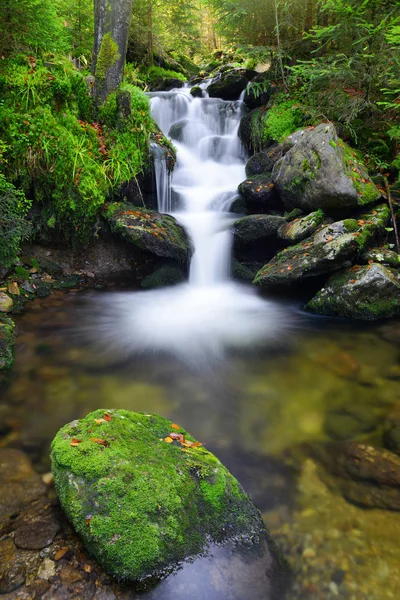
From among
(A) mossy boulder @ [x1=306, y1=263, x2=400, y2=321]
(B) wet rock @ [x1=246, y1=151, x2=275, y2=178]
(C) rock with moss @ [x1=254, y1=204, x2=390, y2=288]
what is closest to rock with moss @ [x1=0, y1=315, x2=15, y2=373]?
(C) rock with moss @ [x1=254, y1=204, x2=390, y2=288]

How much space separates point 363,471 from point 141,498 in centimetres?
186

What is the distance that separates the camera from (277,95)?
9.59 metres

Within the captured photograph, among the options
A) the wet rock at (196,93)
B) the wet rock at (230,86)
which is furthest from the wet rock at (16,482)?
the wet rock at (196,93)

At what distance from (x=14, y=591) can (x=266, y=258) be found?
21.9ft

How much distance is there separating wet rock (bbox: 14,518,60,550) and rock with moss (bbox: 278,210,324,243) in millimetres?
5669

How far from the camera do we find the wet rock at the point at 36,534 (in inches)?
83.1

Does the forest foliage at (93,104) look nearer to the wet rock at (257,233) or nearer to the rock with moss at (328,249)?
the rock with moss at (328,249)

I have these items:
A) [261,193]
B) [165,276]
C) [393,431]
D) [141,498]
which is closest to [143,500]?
[141,498]

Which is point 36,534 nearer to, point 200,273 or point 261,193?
point 200,273

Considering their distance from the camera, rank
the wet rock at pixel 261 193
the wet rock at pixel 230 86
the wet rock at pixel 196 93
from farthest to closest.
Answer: the wet rock at pixel 196 93
the wet rock at pixel 230 86
the wet rock at pixel 261 193

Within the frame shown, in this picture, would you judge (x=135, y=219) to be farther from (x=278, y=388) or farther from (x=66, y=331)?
(x=278, y=388)

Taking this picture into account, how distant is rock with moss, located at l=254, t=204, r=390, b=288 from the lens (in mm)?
5676

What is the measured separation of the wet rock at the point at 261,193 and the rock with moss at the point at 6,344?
5.38 metres

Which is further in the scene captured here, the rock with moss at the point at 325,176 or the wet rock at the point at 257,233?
the wet rock at the point at 257,233
